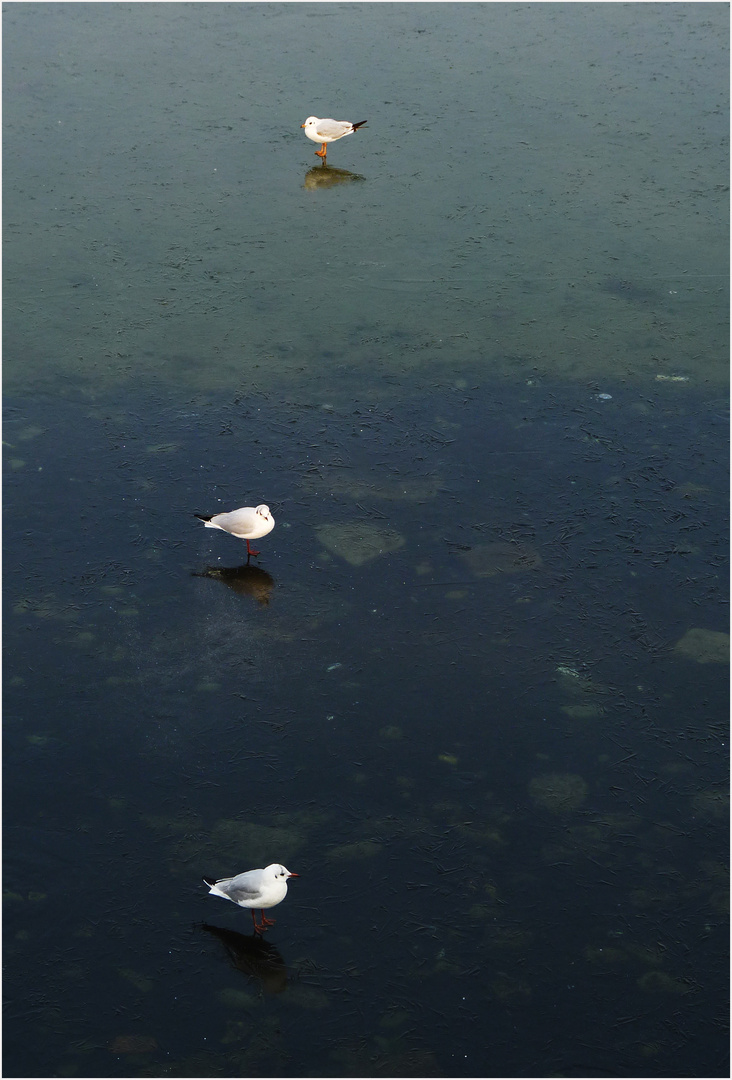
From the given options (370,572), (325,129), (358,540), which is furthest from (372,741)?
(325,129)

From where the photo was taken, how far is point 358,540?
10266 millimetres

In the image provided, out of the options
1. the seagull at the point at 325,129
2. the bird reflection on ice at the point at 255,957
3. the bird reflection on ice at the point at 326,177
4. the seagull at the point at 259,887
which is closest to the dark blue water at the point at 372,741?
the bird reflection on ice at the point at 255,957

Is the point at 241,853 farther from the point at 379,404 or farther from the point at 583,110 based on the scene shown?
the point at 583,110

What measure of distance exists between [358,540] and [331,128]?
7.36 m

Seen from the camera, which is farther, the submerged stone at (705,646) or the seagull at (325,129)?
the seagull at (325,129)

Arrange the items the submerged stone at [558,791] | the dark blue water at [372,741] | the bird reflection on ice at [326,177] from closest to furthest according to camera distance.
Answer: the dark blue water at [372,741], the submerged stone at [558,791], the bird reflection on ice at [326,177]

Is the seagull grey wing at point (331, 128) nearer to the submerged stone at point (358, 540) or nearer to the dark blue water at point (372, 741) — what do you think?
the dark blue water at point (372, 741)

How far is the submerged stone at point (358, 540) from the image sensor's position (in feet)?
33.2

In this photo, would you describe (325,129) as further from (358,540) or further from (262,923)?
(262,923)

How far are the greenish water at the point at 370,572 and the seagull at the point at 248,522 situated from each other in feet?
1.17

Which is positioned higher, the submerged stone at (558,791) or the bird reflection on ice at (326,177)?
the bird reflection on ice at (326,177)

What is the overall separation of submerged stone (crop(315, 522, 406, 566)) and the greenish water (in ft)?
0.12

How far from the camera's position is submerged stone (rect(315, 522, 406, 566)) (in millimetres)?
10133

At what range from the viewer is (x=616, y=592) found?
9836 millimetres
